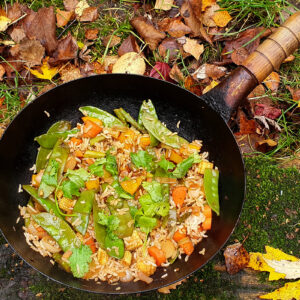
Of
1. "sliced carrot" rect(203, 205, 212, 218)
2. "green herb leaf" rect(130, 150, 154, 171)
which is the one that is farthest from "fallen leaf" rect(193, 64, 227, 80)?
"sliced carrot" rect(203, 205, 212, 218)

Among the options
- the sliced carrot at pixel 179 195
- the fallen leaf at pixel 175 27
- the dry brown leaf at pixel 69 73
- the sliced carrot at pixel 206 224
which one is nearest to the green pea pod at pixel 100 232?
the sliced carrot at pixel 179 195

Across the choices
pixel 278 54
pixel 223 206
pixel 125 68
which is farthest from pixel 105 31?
pixel 223 206

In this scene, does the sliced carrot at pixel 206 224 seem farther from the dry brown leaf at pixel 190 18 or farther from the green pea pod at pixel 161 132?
the dry brown leaf at pixel 190 18

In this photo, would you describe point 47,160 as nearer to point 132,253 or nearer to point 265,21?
point 132,253

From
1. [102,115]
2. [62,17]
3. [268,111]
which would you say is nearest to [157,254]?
[102,115]

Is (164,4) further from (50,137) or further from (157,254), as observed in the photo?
(157,254)

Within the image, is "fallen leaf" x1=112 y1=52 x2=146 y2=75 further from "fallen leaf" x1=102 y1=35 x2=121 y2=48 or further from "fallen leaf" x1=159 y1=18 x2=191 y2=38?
"fallen leaf" x1=159 y1=18 x2=191 y2=38

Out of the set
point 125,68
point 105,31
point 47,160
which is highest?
point 105,31
